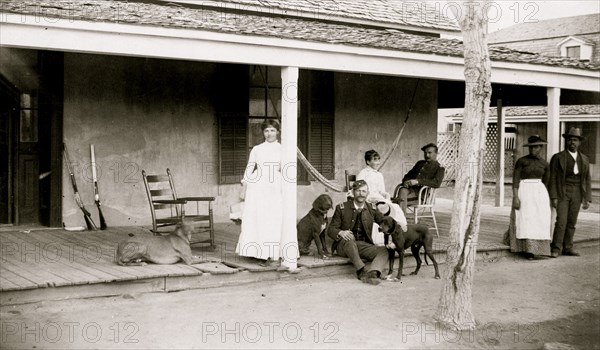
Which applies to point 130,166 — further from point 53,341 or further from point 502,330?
point 502,330

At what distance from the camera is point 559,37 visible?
3000 centimetres

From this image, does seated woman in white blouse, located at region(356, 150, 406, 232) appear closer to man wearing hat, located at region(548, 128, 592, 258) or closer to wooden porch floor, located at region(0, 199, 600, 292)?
wooden porch floor, located at region(0, 199, 600, 292)

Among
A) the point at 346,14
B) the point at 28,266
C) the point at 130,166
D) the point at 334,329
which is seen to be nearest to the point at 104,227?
the point at 130,166

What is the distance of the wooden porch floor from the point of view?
6402 millimetres

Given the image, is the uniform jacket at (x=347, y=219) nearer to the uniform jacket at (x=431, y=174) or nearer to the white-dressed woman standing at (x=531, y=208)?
the uniform jacket at (x=431, y=174)

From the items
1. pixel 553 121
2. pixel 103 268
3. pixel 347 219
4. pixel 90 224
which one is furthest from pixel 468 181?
pixel 90 224

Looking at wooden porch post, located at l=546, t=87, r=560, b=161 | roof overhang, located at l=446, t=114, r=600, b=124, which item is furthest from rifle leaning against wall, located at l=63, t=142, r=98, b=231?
roof overhang, located at l=446, t=114, r=600, b=124

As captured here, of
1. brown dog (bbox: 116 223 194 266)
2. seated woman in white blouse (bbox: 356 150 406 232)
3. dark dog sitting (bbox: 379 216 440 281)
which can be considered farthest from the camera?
seated woman in white blouse (bbox: 356 150 406 232)

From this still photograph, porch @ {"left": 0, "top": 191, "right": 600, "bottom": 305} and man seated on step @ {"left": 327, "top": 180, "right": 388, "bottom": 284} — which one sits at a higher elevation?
man seated on step @ {"left": 327, "top": 180, "right": 388, "bottom": 284}

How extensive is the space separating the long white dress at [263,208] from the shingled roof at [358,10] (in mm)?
4027

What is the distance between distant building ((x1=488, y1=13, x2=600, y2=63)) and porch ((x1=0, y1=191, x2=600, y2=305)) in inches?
833

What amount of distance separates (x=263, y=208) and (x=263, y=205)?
33 millimetres

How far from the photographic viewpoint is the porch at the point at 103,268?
20.4 feet

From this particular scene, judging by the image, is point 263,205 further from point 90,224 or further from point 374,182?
point 90,224
